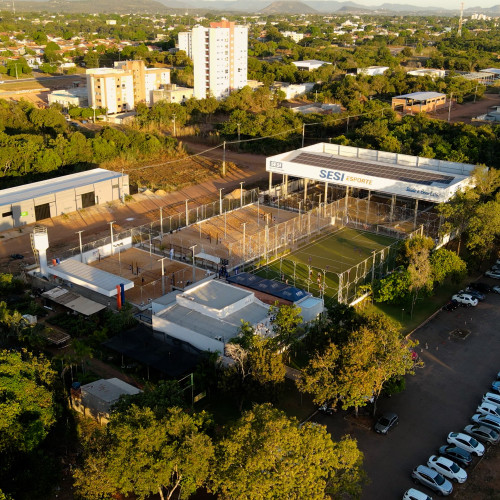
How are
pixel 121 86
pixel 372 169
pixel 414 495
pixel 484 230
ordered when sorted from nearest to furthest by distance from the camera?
pixel 414 495 < pixel 484 230 < pixel 372 169 < pixel 121 86

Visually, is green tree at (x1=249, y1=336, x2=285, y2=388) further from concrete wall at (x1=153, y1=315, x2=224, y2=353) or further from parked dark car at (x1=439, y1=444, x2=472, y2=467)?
parked dark car at (x1=439, y1=444, x2=472, y2=467)

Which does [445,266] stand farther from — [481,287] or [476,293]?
[481,287]

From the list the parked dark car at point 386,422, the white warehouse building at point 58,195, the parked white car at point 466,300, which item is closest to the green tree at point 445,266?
the parked white car at point 466,300

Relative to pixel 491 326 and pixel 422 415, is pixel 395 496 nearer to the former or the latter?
pixel 422 415

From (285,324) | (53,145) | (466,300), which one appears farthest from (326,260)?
(53,145)

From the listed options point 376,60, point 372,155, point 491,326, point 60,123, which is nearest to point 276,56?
point 376,60

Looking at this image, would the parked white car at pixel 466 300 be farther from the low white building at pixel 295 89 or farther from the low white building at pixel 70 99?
the low white building at pixel 295 89
